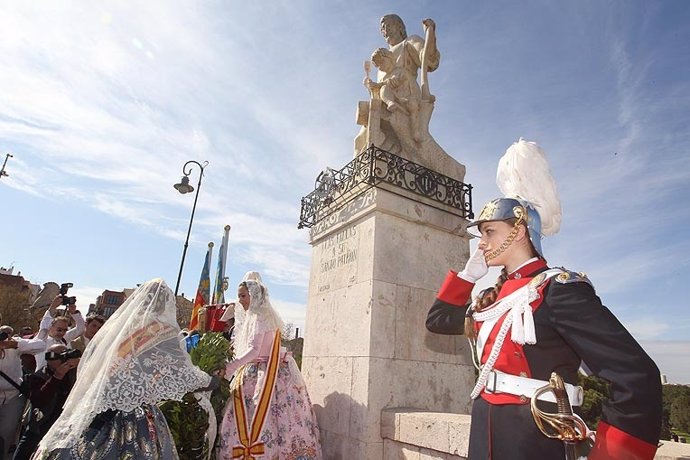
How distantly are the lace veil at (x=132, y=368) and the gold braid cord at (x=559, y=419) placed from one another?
295cm

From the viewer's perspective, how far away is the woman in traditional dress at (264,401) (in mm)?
4562

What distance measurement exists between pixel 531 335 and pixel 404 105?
5382mm

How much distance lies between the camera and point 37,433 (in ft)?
14.2

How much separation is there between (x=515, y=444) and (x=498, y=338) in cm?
49

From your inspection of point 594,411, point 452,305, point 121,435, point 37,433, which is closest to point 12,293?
point 37,433

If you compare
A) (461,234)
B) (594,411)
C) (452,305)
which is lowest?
(594,411)

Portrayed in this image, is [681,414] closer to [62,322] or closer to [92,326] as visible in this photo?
[92,326]

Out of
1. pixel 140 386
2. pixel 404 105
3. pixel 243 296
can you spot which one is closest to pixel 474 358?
pixel 140 386

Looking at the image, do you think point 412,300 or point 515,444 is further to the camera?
point 412,300

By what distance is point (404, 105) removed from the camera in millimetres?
6547

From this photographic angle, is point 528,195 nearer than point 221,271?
Yes

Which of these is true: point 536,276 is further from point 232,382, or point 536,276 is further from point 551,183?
point 232,382

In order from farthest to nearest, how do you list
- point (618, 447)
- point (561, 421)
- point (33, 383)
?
point (33, 383) → point (561, 421) → point (618, 447)

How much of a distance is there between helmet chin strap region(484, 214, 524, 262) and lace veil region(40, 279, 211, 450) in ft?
9.41
